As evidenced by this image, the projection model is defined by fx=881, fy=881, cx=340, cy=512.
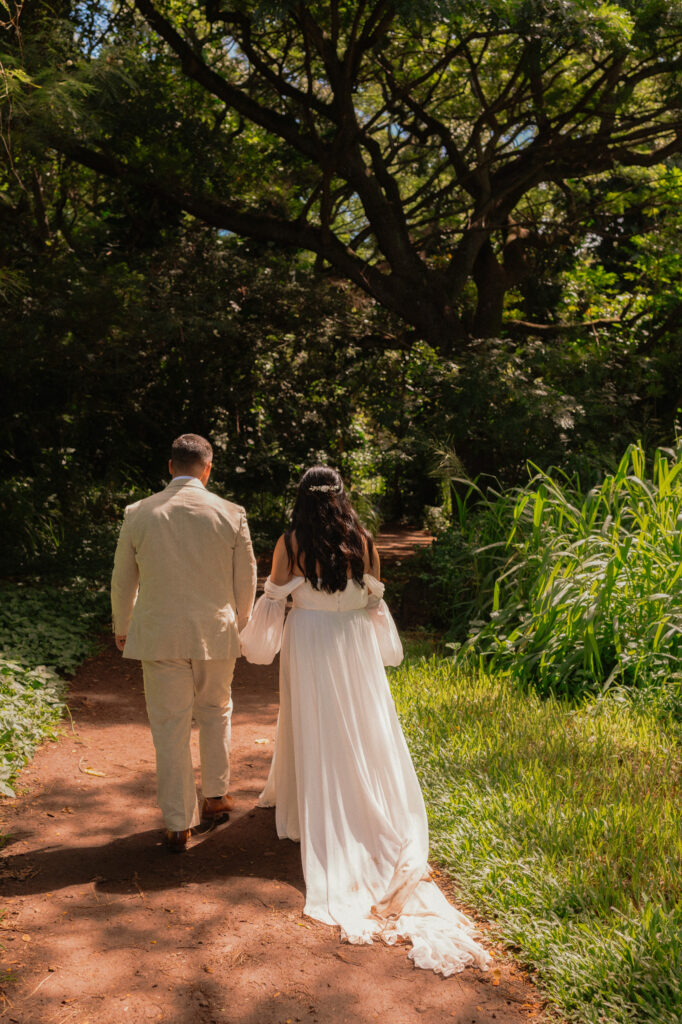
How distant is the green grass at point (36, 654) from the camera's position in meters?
5.68

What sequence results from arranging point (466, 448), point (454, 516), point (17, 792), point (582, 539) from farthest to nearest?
point (466, 448)
point (454, 516)
point (582, 539)
point (17, 792)

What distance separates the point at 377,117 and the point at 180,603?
369 inches

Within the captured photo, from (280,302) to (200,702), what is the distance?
749cm

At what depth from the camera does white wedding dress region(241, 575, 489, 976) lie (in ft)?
12.7

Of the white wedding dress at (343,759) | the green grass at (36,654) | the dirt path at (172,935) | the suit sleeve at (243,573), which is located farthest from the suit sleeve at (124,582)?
the green grass at (36,654)

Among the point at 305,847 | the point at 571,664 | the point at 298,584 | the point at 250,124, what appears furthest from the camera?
the point at 250,124

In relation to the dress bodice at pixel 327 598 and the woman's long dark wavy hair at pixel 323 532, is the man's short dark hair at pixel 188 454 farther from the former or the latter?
the dress bodice at pixel 327 598

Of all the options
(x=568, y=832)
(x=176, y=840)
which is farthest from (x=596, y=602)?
(x=176, y=840)

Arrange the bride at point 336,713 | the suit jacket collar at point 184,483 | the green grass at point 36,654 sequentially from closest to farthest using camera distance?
the bride at point 336,713 < the suit jacket collar at point 184,483 < the green grass at point 36,654

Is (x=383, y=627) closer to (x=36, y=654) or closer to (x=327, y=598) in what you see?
(x=327, y=598)

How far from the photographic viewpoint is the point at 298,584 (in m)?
4.37

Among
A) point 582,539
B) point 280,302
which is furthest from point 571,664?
point 280,302

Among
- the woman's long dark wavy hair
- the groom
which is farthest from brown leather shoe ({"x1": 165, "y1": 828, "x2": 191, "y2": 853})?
the woman's long dark wavy hair

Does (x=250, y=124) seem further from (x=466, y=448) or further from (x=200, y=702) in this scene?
(x=200, y=702)
